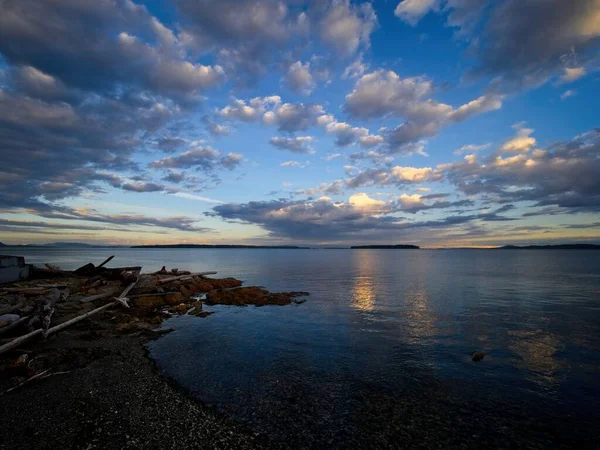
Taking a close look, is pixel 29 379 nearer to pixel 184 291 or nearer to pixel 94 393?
pixel 94 393

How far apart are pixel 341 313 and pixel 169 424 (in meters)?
19.3

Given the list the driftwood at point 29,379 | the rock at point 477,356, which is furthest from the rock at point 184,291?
the rock at point 477,356

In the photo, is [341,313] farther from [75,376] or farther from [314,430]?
[75,376]

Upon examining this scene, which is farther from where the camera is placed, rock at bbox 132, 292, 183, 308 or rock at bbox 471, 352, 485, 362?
rock at bbox 132, 292, 183, 308

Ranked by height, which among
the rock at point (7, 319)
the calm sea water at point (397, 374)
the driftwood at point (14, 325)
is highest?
the rock at point (7, 319)

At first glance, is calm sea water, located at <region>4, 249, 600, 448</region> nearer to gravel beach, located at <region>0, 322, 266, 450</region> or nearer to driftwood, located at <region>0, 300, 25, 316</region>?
gravel beach, located at <region>0, 322, 266, 450</region>

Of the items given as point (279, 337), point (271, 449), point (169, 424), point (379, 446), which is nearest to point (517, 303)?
point (279, 337)

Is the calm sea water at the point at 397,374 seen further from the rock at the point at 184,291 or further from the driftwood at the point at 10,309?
the rock at the point at 184,291

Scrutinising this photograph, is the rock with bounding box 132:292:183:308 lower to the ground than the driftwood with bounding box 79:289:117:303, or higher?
lower

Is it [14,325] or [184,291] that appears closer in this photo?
[14,325]

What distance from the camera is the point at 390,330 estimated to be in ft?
68.8

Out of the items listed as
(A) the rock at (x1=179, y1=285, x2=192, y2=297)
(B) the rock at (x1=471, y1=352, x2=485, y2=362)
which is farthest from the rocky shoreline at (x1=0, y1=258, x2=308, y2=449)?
(B) the rock at (x1=471, y1=352, x2=485, y2=362)

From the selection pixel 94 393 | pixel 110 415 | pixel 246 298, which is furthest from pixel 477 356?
pixel 246 298

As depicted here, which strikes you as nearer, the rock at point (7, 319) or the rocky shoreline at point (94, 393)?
the rocky shoreline at point (94, 393)
